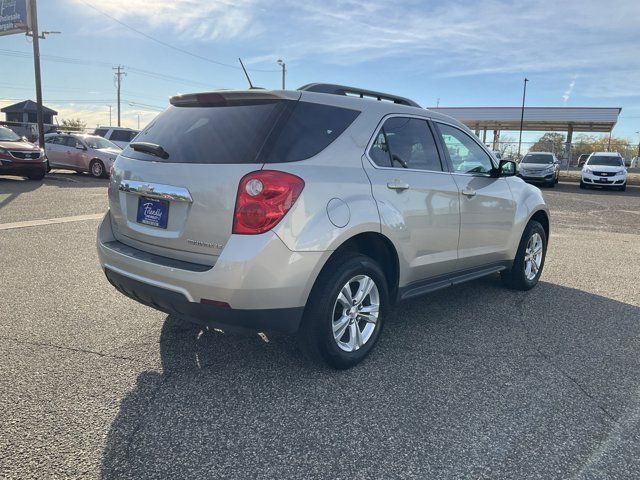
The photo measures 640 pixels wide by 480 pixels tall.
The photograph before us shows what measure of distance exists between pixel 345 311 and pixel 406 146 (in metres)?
1.37

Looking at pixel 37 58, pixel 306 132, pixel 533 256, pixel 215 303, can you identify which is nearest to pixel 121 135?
pixel 37 58

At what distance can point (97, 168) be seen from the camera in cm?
1780

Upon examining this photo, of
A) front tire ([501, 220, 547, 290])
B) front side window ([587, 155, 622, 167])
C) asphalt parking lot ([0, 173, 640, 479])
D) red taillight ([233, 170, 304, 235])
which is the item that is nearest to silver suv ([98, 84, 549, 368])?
red taillight ([233, 170, 304, 235])

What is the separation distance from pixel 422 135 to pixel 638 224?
10002 mm

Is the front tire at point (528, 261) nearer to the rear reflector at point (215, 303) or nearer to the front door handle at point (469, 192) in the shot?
the front door handle at point (469, 192)

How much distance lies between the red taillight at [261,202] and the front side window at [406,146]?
89cm

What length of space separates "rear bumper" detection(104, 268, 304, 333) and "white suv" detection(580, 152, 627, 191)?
74.3 ft

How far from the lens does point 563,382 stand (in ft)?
10.9

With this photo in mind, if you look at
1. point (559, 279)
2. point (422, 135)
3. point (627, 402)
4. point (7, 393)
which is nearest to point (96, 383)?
point (7, 393)

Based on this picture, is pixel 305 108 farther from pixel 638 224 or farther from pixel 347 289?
pixel 638 224

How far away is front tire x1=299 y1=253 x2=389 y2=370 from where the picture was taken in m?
3.11

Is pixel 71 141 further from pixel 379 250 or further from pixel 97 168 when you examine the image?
pixel 379 250

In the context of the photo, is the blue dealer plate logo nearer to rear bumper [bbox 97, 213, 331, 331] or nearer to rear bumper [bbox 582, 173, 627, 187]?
rear bumper [bbox 97, 213, 331, 331]

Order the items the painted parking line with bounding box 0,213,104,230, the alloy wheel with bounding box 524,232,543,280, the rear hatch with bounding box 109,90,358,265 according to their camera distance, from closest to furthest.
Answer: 1. the rear hatch with bounding box 109,90,358,265
2. the alloy wheel with bounding box 524,232,543,280
3. the painted parking line with bounding box 0,213,104,230
